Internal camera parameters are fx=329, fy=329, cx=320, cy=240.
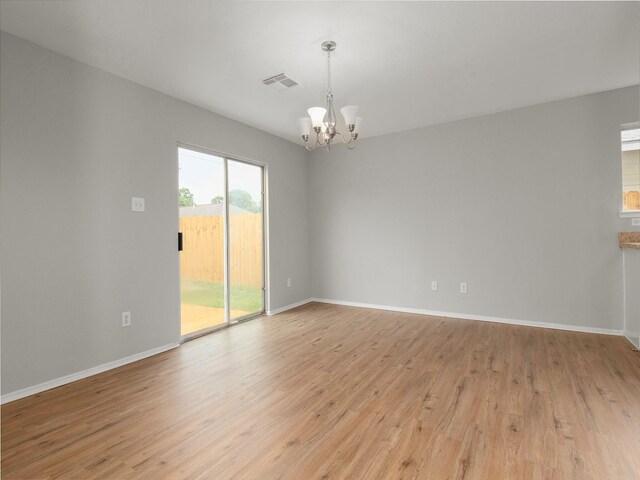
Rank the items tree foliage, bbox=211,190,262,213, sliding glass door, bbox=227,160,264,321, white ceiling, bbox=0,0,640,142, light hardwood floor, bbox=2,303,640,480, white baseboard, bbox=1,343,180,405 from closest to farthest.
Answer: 1. light hardwood floor, bbox=2,303,640,480
2. white ceiling, bbox=0,0,640,142
3. white baseboard, bbox=1,343,180,405
4. tree foliage, bbox=211,190,262,213
5. sliding glass door, bbox=227,160,264,321

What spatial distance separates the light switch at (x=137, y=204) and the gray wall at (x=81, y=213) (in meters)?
0.06

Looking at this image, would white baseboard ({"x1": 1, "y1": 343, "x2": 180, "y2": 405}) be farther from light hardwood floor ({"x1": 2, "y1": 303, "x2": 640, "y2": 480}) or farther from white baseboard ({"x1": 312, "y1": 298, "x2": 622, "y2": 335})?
white baseboard ({"x1": 312, "y1": 298, "x2": 622, "y2": 335})

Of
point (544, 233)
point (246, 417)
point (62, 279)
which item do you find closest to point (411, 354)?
point (246, 417)

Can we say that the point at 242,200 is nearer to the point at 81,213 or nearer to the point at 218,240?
the point at 218,240

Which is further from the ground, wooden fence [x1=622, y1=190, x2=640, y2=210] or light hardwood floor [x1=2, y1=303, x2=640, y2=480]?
wooden fence [x1=622, y1=190, x2=640, y2=210]

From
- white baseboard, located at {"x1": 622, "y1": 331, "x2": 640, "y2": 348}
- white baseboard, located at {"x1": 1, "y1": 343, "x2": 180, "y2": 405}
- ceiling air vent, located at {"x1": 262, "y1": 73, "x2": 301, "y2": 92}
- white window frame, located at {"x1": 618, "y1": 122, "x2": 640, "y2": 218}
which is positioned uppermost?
ceiling air vent, located at {"x1": 262, "y1": 73, "x2": 301, "y2": 92}

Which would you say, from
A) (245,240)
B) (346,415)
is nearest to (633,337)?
(346,415)

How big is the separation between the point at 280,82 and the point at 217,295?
2.59 meters

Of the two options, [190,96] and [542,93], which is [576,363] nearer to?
[542,93]

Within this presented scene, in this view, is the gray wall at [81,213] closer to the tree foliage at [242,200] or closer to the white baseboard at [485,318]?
the tree foliage at [242,200]

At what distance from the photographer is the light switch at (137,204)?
3166 mm

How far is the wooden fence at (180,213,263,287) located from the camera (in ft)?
12.4

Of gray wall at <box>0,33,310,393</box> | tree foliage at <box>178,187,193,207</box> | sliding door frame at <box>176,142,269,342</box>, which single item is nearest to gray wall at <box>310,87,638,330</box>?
sliding door frame at <box>176,142,269,342</box>

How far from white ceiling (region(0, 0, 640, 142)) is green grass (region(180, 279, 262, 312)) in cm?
210
